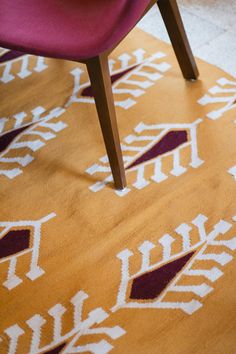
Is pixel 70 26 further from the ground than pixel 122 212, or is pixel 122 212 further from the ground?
pixel 70 26

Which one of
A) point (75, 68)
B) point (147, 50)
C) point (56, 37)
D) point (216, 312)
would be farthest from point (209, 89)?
point (216, 312)

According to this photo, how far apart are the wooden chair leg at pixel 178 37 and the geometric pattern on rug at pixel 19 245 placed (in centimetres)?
70

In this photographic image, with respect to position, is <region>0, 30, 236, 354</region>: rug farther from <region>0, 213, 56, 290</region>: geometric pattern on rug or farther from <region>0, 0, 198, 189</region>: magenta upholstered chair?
<region>0, 0, 198, 189</region>: magenta upholstered chair

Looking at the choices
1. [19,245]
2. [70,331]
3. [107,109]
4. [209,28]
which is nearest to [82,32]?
[107,109]

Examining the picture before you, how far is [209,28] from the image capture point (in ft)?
6.90

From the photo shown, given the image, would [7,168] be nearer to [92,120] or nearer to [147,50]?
[92,120]

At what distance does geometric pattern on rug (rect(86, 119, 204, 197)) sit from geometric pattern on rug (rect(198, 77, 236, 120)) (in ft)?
0.23

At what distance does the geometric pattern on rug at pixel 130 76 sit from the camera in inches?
74.7

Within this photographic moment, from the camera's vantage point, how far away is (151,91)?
6.23 ft

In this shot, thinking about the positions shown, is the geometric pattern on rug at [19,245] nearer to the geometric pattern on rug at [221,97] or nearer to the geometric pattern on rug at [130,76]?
the geometric pattern on rug at [130,76]

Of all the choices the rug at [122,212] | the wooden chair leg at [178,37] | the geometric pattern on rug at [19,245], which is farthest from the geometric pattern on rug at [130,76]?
the geometric pattern on rug at [19,245]

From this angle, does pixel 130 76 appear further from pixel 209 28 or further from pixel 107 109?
pixel 107 109

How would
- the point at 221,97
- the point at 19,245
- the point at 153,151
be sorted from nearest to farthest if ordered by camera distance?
1. the point at 19,245
2. the point at 153,151
3. the point at 221,97

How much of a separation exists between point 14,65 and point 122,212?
85cm
